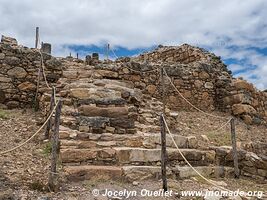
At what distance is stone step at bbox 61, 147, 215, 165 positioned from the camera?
19.9 ft

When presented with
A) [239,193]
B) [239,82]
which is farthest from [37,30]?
[239,193]

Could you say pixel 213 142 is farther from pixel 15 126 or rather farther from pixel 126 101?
pixel 15 126

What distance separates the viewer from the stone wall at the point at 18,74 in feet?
29.9

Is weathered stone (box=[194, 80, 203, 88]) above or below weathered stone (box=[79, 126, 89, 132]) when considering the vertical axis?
above

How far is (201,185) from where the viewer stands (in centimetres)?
617

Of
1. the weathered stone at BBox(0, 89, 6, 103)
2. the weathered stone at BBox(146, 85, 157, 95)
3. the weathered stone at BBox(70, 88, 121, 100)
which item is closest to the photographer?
the weathered stone at BBox(70, 88, 121, 100)

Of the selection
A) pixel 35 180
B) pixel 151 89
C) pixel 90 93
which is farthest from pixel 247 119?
pixel 35 180

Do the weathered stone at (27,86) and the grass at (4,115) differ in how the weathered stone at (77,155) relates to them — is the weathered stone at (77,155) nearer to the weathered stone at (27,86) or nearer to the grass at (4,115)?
the grass at (4,115)

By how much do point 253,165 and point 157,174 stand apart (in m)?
2.53

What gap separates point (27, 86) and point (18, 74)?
1.44 feet

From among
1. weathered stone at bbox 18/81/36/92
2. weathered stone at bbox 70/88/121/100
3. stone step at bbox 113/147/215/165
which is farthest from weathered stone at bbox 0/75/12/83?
stone step at bbox 113/147/215/165

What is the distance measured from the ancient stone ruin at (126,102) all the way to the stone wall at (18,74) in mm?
27

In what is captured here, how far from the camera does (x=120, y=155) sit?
6.40 m

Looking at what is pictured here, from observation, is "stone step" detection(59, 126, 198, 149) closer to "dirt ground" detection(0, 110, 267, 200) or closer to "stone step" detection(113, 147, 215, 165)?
"stone step" detection(113, 147, 215, 165)
